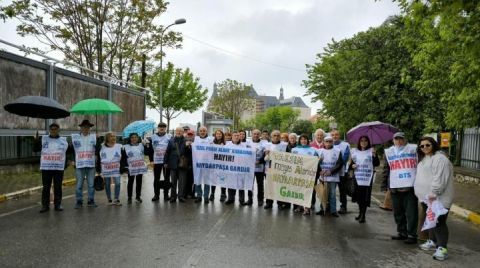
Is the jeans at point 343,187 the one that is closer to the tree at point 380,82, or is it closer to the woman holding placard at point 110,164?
the woman holding placard at point 110,164

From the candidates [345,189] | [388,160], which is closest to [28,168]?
[345,189]

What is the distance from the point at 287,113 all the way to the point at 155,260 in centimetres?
11002

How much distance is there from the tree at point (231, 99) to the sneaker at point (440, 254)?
77203 millimetres

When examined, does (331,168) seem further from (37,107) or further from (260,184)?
(37,107)

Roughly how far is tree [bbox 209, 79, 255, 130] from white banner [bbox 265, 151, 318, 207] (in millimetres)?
73023

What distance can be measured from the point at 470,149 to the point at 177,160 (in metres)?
13.9

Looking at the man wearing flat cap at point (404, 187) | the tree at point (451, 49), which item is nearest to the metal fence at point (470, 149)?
the tree at point (451, 49)

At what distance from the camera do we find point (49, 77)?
52.2 feet

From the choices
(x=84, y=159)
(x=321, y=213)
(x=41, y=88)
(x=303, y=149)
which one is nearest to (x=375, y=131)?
(x=303, y=149)

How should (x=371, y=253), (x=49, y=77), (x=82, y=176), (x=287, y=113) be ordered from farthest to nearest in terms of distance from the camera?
(x=287, y=113), (x=49, y=77), (x=82, y=176), (x=371, y=253)

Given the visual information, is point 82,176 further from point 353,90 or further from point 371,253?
point 353,90

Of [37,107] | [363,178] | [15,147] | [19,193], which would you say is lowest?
[19,193]

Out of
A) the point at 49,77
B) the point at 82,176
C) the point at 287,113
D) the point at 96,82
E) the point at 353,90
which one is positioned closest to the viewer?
the point at 82,176

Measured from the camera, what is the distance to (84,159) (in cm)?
973
